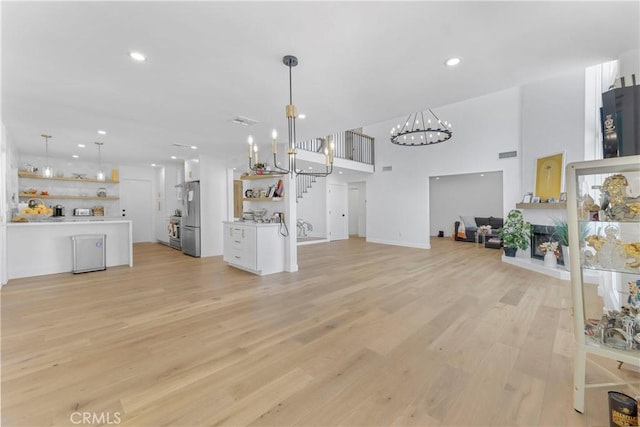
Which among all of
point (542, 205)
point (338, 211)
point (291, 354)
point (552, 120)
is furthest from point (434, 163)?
point (291, 354)

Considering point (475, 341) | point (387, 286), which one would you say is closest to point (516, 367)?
point (475, 341)

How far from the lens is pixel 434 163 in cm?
800

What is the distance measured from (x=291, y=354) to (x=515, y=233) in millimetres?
5912

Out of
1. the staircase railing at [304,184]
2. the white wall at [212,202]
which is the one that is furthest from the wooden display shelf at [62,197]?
the staircase railing at [304,184]

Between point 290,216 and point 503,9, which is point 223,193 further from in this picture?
point 503,9

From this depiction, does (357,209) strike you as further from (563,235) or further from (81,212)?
(81,212)

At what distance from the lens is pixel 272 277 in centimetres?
467

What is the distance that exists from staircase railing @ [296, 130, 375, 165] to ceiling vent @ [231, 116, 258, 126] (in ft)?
13.3

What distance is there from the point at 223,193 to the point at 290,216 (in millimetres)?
2964

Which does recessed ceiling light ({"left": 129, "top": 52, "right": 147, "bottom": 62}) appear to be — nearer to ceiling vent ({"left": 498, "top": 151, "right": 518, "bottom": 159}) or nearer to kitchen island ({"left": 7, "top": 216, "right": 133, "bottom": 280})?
kitchen island ({"left": 7, "top": 216, "right": 133, "bottom": 280})

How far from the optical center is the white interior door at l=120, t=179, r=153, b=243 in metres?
8.54

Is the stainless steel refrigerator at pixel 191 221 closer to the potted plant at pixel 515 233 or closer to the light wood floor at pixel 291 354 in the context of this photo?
the light wood floor at pixel 291 354

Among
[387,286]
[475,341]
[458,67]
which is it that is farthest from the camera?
[387,286]

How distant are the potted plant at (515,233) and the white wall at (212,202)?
278 inches
